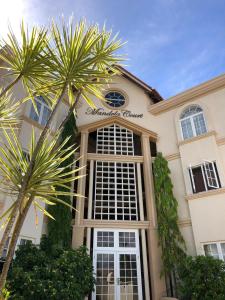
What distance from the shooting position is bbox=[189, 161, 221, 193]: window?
11.3 metres

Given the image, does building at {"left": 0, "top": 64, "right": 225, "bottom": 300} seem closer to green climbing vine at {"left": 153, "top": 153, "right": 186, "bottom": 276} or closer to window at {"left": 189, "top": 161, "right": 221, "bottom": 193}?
window at {"left": 189, "top": 161, "right": 221, "bottom": 193}

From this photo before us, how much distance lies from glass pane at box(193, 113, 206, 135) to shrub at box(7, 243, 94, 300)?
7.88 metres

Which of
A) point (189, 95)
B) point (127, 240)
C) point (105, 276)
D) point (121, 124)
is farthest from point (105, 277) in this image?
point (189, 95)

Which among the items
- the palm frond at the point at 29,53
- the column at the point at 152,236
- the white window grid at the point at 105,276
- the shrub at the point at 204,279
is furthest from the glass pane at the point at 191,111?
the palm frond at the point at 29,53

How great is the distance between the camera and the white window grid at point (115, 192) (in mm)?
11789

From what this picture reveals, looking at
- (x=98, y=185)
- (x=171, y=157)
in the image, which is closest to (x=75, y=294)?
(x=98, y=185)

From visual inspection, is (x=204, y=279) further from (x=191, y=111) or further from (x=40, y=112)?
(x=40, y=112)

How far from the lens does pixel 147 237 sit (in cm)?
1126

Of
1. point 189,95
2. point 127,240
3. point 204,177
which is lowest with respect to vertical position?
point 127,240

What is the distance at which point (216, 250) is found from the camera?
33.4 ft

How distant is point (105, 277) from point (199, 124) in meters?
8.30

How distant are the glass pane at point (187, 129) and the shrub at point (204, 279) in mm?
6124

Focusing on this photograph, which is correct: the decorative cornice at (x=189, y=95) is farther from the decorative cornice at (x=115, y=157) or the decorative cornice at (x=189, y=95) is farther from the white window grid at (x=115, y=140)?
the decorative cornice at (x=115, y=157)

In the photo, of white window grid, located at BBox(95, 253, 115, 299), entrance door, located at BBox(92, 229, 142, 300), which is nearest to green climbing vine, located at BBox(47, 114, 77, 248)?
entrance door, located at BBox(92, 229, 142, 300)
